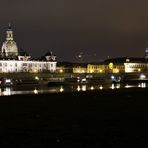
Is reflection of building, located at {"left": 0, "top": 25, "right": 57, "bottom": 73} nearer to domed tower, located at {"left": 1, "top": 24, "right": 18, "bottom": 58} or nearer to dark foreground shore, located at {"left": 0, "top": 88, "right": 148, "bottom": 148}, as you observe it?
domed tower, located at {"left": 1, "top": 24, "right": 18, "bottom": 58}

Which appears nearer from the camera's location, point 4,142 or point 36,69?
point 4,142

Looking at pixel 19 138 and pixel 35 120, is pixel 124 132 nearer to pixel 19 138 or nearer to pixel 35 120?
pixel 19 138

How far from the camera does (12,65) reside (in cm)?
18112

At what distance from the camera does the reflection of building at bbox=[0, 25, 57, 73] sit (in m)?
181

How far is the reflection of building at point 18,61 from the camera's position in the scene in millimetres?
180712

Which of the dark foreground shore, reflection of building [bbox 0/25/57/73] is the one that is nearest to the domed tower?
reflection of building [bbox 0/25/57/73]

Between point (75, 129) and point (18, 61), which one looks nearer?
point (75, 129)

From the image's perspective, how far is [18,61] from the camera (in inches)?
7259

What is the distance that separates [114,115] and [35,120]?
4.24 meters

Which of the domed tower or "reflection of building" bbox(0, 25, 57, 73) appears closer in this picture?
"reflection of building" bbox(0, 25, 57, 73)

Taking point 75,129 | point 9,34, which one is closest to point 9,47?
point 9,34

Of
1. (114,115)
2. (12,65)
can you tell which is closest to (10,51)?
(12,65)

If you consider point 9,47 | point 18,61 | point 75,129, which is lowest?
point 75,129

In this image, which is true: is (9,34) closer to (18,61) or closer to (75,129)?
(18,61)
